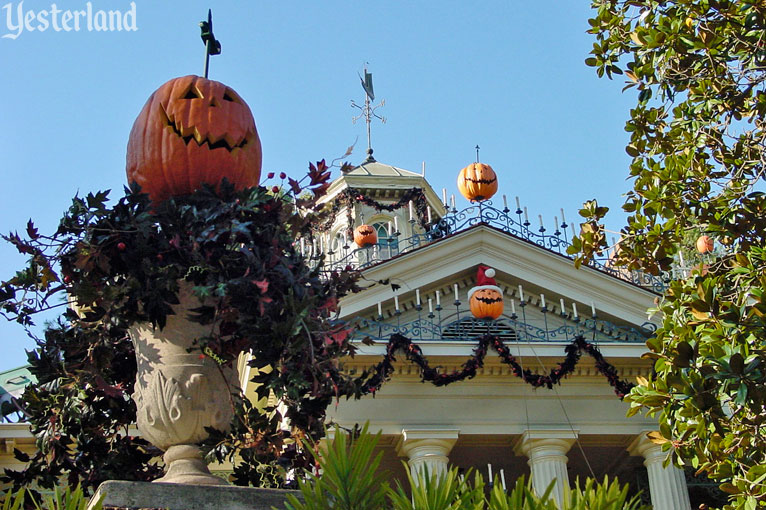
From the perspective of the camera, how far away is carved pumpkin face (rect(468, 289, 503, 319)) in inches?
667

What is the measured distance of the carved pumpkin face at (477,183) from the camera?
19734 millimetres

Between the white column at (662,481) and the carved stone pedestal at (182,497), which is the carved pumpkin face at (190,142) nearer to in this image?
the carved stone pedestal at (182,497)

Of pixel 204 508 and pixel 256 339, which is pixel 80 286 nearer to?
pixel 256 339

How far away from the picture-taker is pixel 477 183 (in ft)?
64.7

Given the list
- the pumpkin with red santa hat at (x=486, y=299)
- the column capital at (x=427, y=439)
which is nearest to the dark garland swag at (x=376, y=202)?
the pumpkin with red santa hat at (x=486, y=299)

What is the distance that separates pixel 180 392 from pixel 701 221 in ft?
15.2

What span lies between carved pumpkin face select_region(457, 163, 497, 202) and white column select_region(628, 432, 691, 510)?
562 cm

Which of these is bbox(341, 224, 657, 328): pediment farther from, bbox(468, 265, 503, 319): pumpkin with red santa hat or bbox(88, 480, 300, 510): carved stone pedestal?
bbox(88, 480, 300, 510): carved stone pedestal

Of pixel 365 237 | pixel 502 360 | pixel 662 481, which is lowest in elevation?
pixel 662 481

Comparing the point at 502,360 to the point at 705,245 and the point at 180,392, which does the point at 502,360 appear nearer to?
the point at 705,245

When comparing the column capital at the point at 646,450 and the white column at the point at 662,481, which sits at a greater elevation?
the column capital at the point at 646,450

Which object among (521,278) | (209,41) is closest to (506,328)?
(521,278)

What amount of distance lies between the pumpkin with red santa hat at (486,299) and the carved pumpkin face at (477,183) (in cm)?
269

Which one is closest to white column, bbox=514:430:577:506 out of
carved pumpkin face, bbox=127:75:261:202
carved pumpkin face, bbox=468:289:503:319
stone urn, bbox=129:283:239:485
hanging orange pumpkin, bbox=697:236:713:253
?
carved pumpkin face, bbox=468:289:503:319
